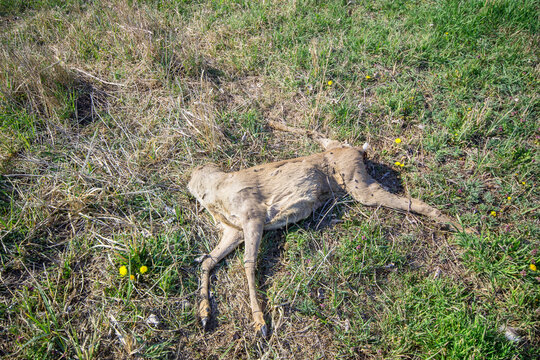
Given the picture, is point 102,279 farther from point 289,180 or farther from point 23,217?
point 289,180

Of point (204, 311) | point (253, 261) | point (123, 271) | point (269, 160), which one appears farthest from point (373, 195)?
point (123, 271)

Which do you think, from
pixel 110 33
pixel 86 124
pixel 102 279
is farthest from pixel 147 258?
pixel 110 33

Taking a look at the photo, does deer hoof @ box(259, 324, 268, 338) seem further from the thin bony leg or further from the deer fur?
the thin bony leg

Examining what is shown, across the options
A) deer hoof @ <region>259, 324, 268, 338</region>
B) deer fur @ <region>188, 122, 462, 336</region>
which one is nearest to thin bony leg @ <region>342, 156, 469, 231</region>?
deer fur @ <region>188, 122, 462, 336</region>

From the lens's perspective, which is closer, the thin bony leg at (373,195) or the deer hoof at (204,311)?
the deer hoof at (204,311)

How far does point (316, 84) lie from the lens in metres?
4.12

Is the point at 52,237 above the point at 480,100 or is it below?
below

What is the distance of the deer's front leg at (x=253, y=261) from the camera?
8.06 ft

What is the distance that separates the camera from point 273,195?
2883 millimetres

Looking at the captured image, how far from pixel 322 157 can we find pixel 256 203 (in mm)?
885

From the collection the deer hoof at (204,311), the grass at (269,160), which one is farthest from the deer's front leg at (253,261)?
the deer hoof at (204,311)

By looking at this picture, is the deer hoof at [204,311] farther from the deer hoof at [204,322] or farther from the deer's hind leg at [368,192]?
the deer's hind leg at [368,192]

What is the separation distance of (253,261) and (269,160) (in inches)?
52.8

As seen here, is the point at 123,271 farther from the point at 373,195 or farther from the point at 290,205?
the point at 373,195
